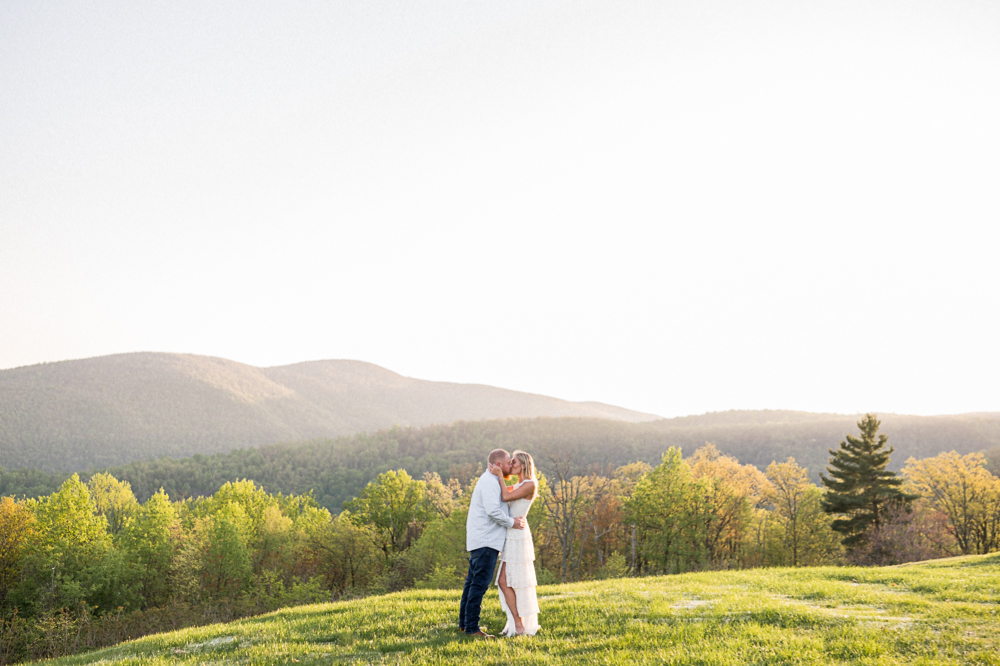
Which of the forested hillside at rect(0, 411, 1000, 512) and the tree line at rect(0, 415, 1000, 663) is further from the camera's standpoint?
the forested hillside at rect(0, 411, 1000, 512)

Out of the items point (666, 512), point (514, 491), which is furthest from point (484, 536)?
point (666, 512)

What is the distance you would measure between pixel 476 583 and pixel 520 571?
804mm

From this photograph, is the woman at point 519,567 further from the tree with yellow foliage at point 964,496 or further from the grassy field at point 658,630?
the tree with yellow foliage at point 964,496

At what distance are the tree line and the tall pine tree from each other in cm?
13

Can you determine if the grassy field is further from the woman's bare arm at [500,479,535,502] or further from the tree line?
the tree line

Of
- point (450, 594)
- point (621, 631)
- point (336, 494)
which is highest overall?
point (621, 631)

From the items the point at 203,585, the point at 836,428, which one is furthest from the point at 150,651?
the point at 836,428

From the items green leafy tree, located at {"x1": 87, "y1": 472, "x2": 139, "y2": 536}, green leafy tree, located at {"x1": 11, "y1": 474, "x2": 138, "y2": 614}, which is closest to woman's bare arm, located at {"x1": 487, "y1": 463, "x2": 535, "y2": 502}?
green leafy tree, located at {"x1": 11, "y1": 474, "x2": 138, "y2": 614}

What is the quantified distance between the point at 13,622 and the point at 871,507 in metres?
70.5

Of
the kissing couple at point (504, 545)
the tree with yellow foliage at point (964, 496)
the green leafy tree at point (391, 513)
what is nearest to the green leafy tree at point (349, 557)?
the green leafy tree at point (391, 513)

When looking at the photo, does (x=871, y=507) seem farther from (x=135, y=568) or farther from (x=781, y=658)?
(x=135, y=568)

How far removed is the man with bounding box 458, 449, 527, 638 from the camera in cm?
977

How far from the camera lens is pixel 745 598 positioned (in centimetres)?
1255

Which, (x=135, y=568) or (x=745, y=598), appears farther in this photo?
(x=135, y=568)
